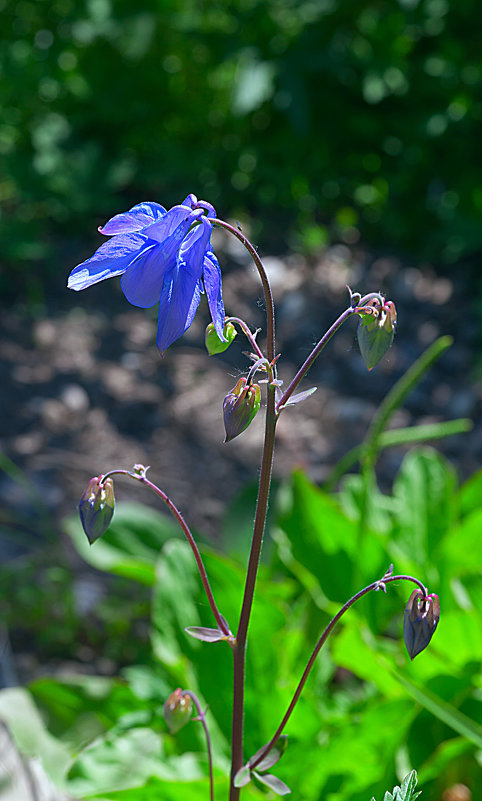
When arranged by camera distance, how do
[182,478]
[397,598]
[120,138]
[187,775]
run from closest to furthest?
[187,775], [397,598], [182,478], [120,138]

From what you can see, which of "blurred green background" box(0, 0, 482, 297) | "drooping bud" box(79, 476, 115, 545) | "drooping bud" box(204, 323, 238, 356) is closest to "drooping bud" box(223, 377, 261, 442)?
"drooping bud" box(204, 323, 238, 356)

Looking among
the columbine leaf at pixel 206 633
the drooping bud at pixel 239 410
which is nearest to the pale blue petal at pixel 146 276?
the drooping bud at pixel 239 410

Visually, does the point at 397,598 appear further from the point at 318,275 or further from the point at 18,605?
the point at 318,275

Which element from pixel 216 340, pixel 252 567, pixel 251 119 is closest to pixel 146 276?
pixel 216 340

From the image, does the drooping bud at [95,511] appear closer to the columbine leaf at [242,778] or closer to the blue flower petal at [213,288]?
the blue flower petal at [213,288]

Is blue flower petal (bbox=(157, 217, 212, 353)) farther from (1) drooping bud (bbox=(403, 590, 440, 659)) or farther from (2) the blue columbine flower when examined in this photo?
(1) drooping bud (bbox=(403, 590, 440, 659))

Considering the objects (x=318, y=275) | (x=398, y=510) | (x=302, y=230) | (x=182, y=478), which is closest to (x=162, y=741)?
(x=398, y=510)

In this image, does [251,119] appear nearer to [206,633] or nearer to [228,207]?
[228,207]
